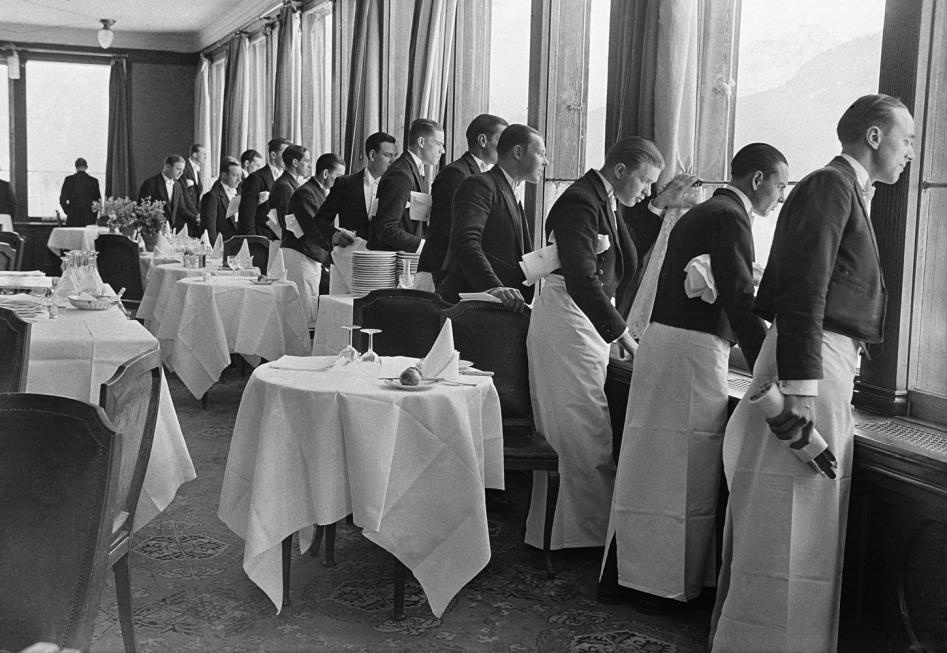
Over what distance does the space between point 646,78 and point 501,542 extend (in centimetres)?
206

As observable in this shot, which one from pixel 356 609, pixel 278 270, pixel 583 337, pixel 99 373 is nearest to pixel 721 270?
pixel 583 337

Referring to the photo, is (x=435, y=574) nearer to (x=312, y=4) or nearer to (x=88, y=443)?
(x=88, y=443)

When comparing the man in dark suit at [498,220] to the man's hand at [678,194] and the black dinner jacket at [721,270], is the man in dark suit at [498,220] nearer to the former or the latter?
the man's hand at [678,194]

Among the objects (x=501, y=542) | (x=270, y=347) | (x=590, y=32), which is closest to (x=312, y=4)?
(x=270, y=347)

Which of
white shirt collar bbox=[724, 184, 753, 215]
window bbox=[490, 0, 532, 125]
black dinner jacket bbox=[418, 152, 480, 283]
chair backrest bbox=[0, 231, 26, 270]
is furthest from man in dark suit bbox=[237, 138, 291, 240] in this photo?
white shirt collar bbox=[724, 184, 753, 215]

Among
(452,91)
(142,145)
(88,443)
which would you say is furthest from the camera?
(142,145)

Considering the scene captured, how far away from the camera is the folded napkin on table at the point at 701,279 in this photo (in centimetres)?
313

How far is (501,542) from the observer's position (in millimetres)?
4238

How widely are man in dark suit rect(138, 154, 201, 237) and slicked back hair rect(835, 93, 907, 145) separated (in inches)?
418

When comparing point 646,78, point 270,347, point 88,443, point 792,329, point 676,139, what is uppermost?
point 646,78

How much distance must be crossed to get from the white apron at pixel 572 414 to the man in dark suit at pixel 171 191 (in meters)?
9.25

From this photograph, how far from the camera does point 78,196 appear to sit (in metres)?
15.5

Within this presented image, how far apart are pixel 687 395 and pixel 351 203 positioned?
3.68 meters

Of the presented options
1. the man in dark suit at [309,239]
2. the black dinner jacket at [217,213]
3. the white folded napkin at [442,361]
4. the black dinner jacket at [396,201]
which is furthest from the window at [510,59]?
the black dinner jacket at [217,213]
